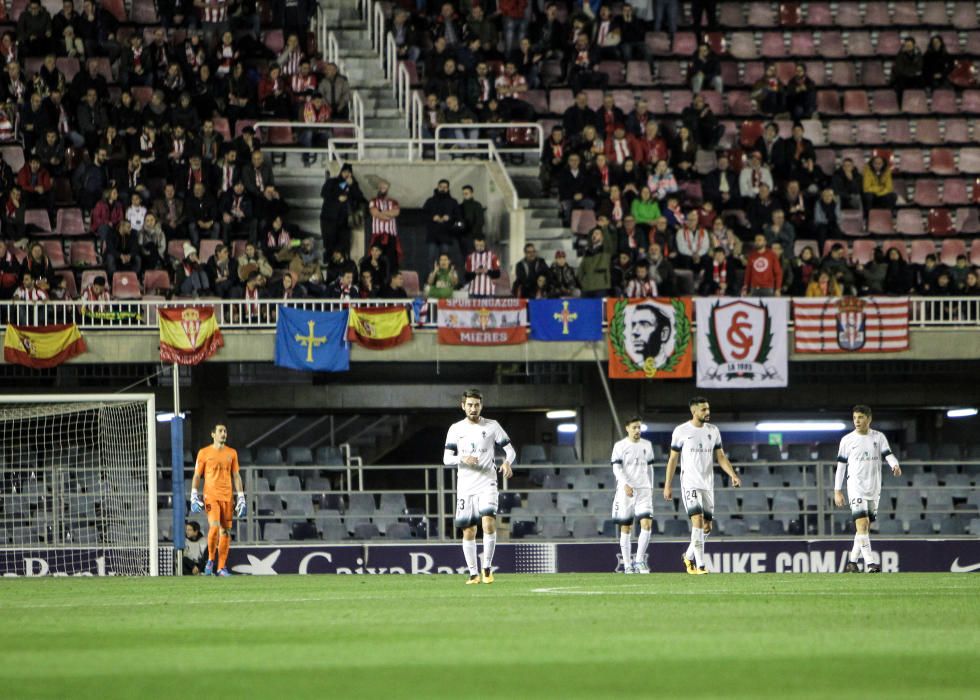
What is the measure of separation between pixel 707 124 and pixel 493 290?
232 inches

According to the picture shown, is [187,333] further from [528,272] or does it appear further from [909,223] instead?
[909,223]

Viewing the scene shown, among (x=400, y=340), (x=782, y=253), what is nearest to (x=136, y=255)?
(x=400, y=340)

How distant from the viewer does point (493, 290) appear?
25438 mm

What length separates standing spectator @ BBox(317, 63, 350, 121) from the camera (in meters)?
28.9

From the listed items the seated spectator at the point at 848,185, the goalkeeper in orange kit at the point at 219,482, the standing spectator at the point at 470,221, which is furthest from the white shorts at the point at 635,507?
the seated spectator at the point at 848,185

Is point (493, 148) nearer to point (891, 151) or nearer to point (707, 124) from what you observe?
point (707, 124)

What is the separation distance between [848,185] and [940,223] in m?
1.99

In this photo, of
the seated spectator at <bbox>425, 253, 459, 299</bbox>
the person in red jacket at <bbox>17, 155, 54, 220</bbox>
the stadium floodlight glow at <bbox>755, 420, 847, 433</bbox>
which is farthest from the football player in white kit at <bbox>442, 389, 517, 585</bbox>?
the stadium floodlight glow at <bbox>755, 420, 847, 433</bbox>

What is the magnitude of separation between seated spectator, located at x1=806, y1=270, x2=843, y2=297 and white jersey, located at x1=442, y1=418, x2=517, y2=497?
10.9 m

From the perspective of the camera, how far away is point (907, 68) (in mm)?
31469

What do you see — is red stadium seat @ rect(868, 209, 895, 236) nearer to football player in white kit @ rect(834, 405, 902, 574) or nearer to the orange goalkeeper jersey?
football player in white kit @ rect(834, 405, 902, 574)

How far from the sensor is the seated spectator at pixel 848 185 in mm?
28375

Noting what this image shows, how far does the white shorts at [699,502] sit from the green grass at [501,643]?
393 cm

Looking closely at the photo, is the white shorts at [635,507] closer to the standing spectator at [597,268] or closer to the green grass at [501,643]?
the green grass at [501,643]
